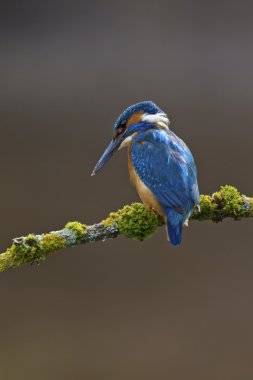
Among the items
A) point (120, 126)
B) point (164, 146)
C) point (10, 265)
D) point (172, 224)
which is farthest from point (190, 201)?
point (10, 265)

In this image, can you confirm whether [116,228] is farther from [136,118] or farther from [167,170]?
[136,118]

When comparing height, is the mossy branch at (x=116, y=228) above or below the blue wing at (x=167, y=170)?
below

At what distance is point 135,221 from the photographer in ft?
4.59

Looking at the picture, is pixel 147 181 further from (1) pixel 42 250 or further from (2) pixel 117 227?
(1) pixel 42 250

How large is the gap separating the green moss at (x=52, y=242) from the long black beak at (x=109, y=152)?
Answer: 0.37 metres

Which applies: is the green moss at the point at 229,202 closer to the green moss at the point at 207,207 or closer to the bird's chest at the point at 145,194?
the green moss at the point at 207,207

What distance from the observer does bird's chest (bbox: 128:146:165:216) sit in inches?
59.6

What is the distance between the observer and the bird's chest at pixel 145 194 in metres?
1.51

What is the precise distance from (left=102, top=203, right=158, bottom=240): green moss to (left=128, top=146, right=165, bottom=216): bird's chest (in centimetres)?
8

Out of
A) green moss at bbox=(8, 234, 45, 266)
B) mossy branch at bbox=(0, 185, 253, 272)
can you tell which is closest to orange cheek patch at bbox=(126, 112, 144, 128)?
mossy branch at bbox=(0, 185, 253, 272)

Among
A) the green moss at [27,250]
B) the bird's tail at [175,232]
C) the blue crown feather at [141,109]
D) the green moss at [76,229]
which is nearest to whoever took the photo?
the green moss at [27,250]

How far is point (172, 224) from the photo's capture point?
144 cm

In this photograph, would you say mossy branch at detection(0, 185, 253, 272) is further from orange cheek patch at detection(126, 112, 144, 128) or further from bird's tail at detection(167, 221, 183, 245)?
orange cheek patch at detection(126, 112, 144, 128)

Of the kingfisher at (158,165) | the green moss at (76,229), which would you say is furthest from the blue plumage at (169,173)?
the green moss at (76,229)
